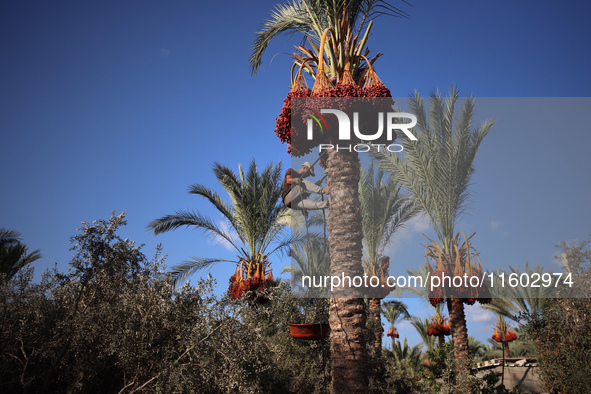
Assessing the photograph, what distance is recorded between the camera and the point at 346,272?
5891 millimetres

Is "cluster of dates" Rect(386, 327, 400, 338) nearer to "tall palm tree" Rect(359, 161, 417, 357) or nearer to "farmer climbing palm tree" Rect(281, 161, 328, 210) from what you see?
"tall palm tree" Rect(359, 161, 417, 357)

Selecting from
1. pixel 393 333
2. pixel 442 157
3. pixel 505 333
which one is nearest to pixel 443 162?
pixel 442 157

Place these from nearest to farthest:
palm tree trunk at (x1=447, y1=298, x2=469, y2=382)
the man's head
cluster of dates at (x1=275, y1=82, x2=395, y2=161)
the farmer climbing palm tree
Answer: cluster of dates at (x1=275, y1=82, x2=395, y2=161)
the farmer climbing palm tree
the man's head
palm tree trunk at (x1=447, y1=298, x2=469, y2=382)

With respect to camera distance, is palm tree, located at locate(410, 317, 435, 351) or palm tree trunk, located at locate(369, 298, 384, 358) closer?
palm tree trunk, located at locate(369, 298, 384, 358)

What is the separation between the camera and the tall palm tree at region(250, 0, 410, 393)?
17.9 ft

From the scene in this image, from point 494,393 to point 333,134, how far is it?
31.5 ft

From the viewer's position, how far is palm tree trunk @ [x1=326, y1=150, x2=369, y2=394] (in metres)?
5.38

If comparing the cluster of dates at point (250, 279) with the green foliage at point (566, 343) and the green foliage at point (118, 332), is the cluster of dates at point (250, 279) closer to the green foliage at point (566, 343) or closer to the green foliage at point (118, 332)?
the green foliage at point (118, 332)

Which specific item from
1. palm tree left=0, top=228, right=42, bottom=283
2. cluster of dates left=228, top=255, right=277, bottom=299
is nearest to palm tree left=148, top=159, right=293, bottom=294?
cluster of dates left=228, top=255, right=277, bottom=299

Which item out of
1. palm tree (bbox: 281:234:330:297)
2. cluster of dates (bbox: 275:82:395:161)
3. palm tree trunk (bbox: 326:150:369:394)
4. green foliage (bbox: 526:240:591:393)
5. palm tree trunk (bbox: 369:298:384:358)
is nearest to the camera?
palm tree trunk (bbox: 326:150:369:394)

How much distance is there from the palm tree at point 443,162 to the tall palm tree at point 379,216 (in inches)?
85.2

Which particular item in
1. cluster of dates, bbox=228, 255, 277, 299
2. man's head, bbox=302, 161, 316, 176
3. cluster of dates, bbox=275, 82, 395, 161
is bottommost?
cluster of dates, bbox=228, 255, 277, 299

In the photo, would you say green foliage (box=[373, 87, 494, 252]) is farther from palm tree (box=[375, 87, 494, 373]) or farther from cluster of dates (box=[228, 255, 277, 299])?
cluster of dates (box=[228, 255, 277, 299])

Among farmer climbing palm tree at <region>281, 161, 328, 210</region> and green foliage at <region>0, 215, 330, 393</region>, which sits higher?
farmer climbing palm tree at <region>281, 161, 328, 210</region>
